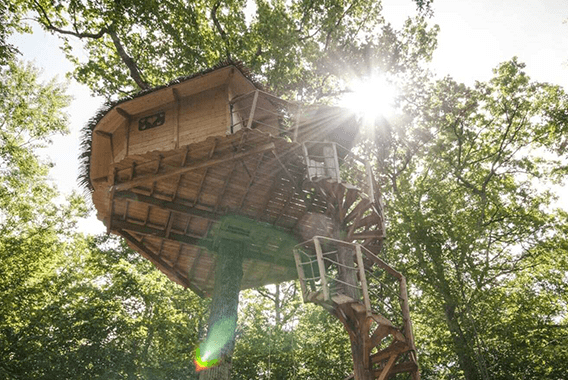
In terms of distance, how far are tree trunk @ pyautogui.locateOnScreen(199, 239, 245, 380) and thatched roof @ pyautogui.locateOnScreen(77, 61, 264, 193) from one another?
4.56 metres

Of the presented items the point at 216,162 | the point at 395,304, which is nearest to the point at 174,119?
the point at 216,162

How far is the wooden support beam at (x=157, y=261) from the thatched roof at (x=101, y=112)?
183 centimetres

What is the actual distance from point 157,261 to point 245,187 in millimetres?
4566

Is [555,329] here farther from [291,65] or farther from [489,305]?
[291,65]

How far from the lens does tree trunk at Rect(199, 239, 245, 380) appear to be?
26.7 ft

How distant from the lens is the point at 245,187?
982 centimetres

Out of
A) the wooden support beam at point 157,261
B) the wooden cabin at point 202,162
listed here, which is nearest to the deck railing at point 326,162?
the wooden cabin at point 202,162

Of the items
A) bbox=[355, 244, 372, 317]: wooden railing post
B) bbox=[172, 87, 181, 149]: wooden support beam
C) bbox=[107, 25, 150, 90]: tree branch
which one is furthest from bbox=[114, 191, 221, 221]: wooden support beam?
bbox=[107, 25, 150, 90]: tree branch

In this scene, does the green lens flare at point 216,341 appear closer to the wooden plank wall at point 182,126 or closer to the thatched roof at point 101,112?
the wooden plank wall at point 182,126

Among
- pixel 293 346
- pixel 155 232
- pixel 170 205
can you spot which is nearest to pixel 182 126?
pixel 170 205

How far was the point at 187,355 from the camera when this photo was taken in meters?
17.0

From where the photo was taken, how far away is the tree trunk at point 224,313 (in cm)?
812

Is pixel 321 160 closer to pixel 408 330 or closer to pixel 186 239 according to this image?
pixel 186 239

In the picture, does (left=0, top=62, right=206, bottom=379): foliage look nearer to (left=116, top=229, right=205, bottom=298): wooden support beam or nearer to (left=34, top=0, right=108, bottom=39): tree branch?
(left=116, top=229, right=205, bottom=298): wooden support beam
